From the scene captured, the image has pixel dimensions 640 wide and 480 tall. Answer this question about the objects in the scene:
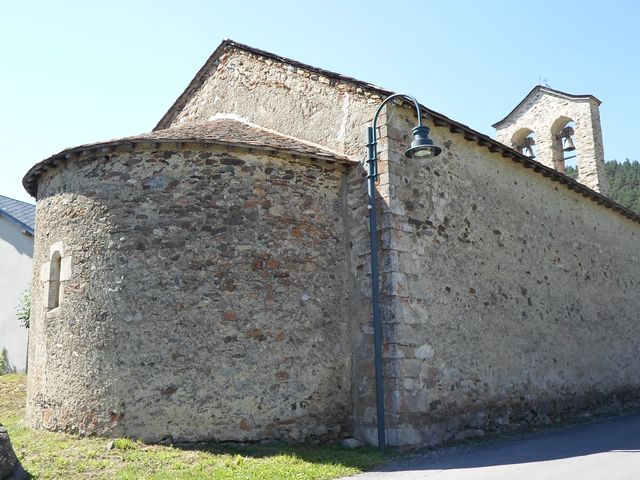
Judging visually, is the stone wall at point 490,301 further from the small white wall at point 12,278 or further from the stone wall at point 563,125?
the small white wall at point 12,278

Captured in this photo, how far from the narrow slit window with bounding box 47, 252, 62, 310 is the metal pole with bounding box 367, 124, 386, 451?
176 inches

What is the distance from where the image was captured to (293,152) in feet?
27.9

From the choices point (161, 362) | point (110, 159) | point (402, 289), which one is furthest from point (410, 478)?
point (110, 159)

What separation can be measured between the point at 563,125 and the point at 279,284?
37.2 feet

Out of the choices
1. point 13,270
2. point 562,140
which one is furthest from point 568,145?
point 13,270

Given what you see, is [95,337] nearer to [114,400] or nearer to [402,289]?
[114,400]

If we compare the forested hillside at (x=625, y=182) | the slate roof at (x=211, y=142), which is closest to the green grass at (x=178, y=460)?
the slate roof at (x=211, y=142)

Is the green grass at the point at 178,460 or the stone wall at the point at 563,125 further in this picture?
the stone wall at the point at 563,125

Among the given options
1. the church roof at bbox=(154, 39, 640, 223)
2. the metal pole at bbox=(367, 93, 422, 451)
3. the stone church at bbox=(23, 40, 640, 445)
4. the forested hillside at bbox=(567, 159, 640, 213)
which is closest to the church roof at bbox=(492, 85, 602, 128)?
the church roof at bbox=(154, 39, 640, 223)

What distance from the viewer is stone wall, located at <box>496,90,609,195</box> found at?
15609mm

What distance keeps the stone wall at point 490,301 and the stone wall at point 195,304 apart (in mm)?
978

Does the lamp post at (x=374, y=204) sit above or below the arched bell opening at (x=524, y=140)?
below

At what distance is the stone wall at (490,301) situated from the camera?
838 cm

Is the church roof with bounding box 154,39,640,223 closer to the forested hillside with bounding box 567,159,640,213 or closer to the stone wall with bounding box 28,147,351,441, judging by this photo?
the stone wall with bounding box 28,147,351,441
